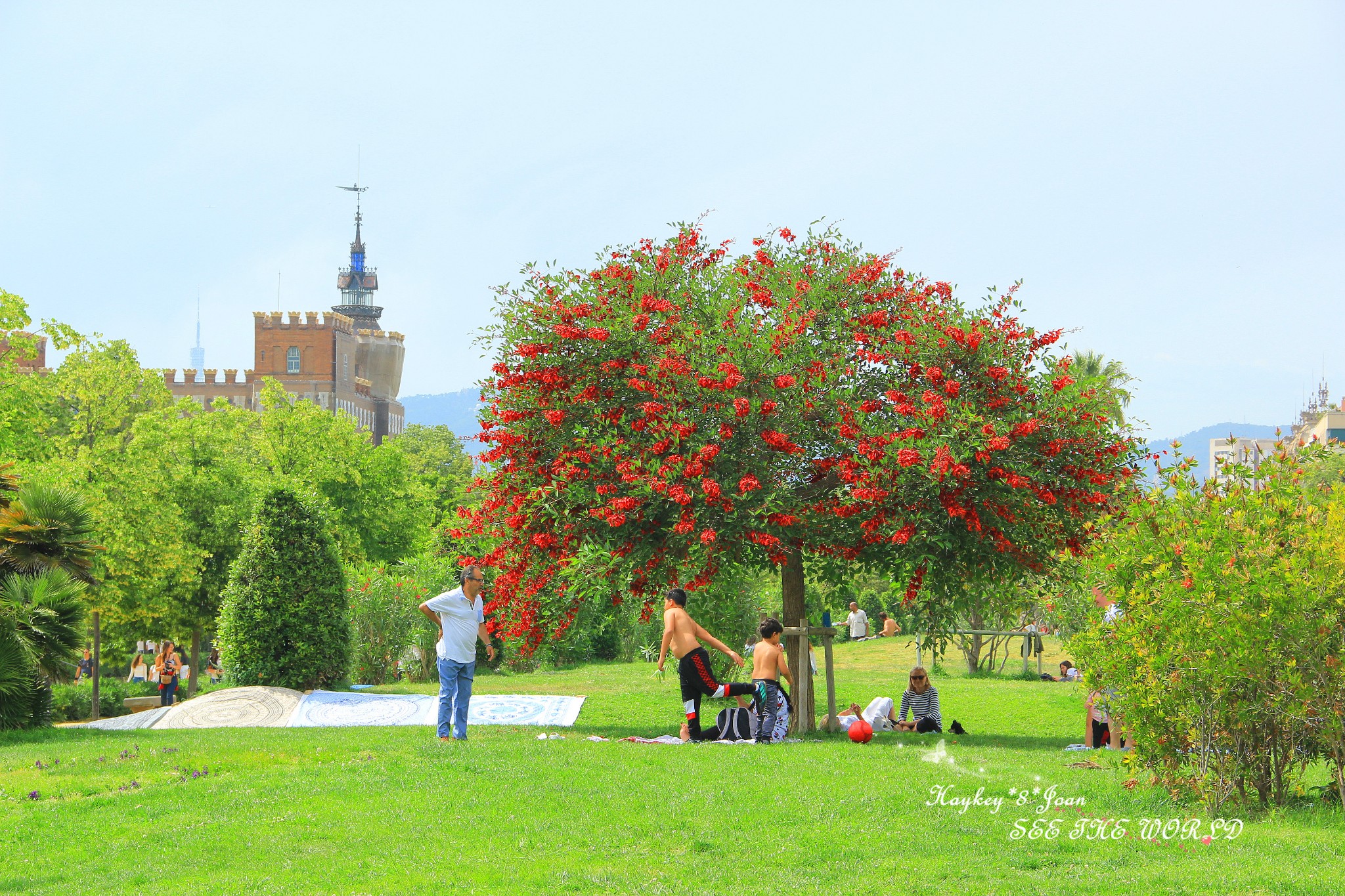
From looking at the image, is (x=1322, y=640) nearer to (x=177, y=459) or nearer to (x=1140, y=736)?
(x=1140, y=736)

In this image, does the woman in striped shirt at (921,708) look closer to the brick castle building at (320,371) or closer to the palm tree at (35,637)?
the palm tree at (35,637)

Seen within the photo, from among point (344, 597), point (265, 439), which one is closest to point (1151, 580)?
point (344, 597)

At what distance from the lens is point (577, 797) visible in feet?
29.1

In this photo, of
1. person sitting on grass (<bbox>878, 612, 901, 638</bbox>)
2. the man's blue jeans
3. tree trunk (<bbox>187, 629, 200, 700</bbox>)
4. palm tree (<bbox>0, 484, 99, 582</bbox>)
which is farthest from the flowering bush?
person sitting on grass (<bbox>878, 612, 901, 638</bbox>)

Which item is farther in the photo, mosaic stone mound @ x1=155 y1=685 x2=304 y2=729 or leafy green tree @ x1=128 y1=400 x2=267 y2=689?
leafy green tree @ x1=128 y1=400 x2=267 y2=689

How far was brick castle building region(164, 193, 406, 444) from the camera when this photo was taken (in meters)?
130

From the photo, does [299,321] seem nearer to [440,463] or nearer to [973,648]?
[440,463]

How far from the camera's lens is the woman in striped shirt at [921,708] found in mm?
14883

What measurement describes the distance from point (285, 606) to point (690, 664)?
10124 mm

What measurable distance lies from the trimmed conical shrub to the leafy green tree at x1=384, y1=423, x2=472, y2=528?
107 ft

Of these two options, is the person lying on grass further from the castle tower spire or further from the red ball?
the castle tower spire

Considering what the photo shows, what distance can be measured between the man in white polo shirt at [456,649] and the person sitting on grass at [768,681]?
279cm

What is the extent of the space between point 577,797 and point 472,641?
359 cm

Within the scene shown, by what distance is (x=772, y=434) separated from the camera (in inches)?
531
